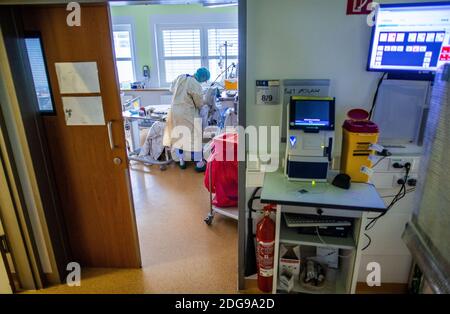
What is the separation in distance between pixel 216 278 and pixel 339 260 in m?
0.93

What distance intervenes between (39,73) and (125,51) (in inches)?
188

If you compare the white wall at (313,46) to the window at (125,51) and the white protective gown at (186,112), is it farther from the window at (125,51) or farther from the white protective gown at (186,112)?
the window at (125,51)

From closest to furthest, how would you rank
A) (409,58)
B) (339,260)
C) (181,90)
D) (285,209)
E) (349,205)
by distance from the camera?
1. (349,205)
2. (409,58)
3. (285,209)
4. (339,260)
5. (181,90)

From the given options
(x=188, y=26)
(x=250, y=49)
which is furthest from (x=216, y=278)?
(x=188, y=26)

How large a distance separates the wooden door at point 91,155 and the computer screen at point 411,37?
1600mm

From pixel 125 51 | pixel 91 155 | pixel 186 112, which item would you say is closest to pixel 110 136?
pixel 91 155

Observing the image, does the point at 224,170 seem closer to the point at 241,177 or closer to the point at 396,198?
the point at 241,177

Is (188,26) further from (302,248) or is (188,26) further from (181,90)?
(302,248)

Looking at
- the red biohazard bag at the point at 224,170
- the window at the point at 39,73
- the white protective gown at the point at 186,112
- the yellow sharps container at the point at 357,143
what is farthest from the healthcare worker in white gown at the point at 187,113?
the yellow sharps container at the point at 357,143

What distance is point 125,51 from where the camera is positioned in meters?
6.25

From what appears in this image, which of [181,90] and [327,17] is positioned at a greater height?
[327,17]

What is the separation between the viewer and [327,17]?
5.54 feet

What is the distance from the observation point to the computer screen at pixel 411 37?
1490 millimetres

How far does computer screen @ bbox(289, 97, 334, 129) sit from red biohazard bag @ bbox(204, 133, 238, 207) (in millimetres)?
1083
